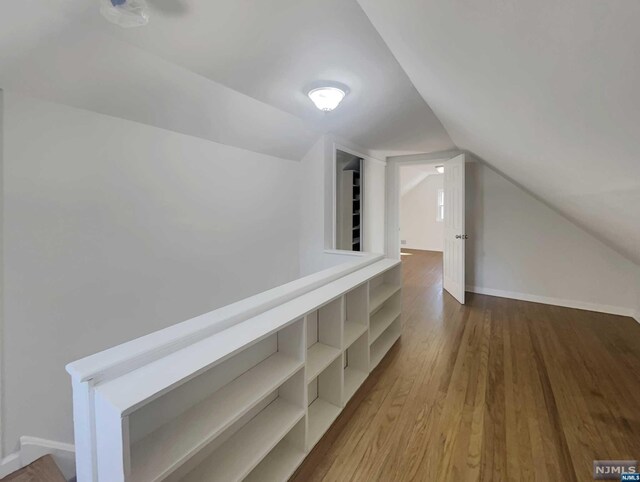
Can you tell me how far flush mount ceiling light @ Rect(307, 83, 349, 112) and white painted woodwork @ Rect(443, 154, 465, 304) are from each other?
7.31 feet

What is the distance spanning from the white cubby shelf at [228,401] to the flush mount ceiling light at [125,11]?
1.43m

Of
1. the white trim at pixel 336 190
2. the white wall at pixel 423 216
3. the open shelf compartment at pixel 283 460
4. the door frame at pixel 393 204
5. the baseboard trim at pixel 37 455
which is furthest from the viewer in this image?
the white wall at pixel 423 216

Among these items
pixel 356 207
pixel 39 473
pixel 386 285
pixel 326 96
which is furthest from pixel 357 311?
pixel 356 207

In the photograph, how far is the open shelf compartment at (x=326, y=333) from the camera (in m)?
1.83

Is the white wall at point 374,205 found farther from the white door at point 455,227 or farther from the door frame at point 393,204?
the white door at point 455,227

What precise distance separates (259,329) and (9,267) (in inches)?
57.6

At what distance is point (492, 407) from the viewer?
1941 millimetres

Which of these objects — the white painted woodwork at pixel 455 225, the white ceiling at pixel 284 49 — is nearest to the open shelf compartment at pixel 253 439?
the white ceiling at pixel 284 49

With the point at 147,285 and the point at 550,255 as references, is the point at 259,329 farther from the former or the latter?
the point at 550,255

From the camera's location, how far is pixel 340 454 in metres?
1.59

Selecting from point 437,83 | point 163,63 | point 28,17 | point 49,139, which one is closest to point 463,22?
point 437,83

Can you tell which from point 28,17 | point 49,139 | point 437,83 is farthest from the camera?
point 437,83

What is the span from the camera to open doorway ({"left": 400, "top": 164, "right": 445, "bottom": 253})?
27.0 feet

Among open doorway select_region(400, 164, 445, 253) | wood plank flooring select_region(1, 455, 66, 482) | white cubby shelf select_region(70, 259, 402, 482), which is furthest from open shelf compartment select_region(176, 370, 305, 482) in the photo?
open doorway select_region(400, 164, 445, 253)
